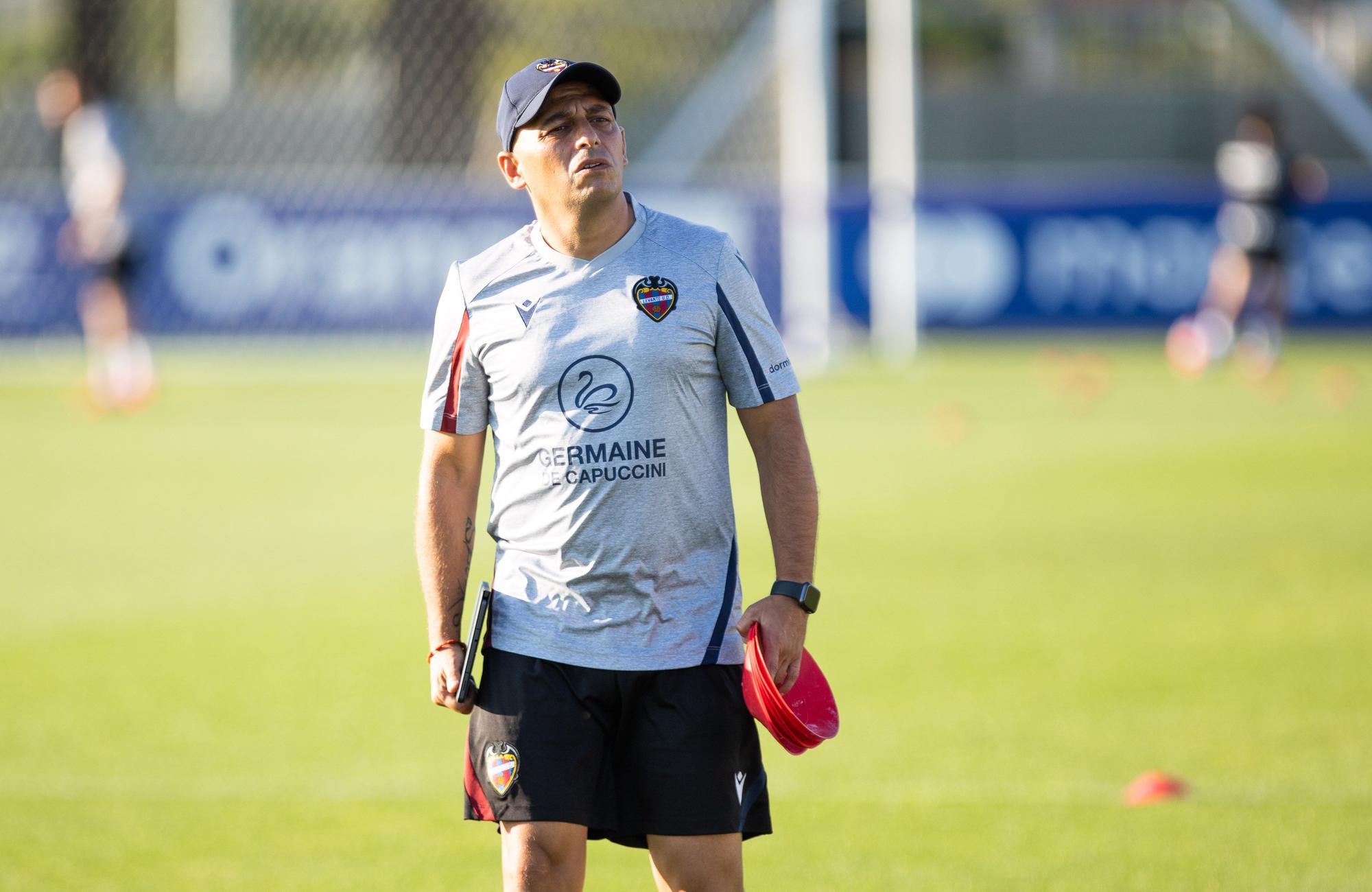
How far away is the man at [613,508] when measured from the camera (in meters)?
3.94

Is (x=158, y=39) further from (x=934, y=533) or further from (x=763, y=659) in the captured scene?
(x=763, y=659)

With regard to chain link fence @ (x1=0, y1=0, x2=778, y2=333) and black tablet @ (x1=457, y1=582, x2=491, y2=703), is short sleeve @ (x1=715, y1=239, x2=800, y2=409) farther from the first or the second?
chain link fence @ (x1=0, y1=0, x2=778, y2=333)

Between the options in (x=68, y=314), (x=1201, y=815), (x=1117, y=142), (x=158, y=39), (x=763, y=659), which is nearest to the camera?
(x=763, y=659)

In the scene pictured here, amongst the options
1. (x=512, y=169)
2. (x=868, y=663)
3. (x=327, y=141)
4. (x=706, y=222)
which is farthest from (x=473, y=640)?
(x=327, y=141)

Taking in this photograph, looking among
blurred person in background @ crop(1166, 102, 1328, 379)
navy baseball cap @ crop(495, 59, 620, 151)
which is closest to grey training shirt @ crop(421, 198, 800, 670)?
navy baseball cap @ crop(495, 59, 620, 151)

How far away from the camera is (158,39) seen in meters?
35.9

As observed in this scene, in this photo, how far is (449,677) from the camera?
4.06 m

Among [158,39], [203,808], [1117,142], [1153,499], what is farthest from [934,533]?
[158,39]

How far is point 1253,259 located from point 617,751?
1676 centimetres

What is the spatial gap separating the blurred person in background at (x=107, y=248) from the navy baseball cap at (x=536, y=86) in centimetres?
1386

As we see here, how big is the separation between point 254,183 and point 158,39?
17027 millimetres

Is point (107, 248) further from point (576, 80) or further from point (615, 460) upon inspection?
point (615, 460)

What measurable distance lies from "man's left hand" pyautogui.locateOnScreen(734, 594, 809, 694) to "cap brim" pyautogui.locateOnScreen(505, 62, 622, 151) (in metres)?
1.13

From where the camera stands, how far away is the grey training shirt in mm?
3945
